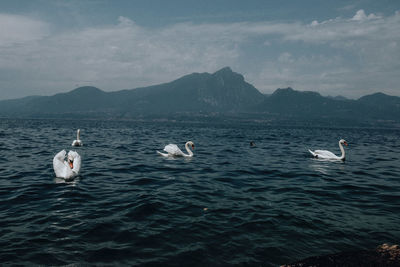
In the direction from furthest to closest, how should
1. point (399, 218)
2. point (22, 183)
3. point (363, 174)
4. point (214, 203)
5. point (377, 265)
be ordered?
point (363, 174)
point (22, 183)
point (214, 203)
point (399, 218)
point (377, 265)

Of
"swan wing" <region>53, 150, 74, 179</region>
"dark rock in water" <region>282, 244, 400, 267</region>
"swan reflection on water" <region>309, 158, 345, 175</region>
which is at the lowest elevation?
"swan reflection on water" <region>309, 158, 345, 175</region>

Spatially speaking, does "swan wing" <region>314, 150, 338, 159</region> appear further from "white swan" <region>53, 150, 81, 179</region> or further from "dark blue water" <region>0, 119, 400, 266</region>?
"white swan" <region>53, 150, 81, 179</region>

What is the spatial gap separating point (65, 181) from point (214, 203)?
799 centimetres

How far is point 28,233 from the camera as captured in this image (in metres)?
7.45

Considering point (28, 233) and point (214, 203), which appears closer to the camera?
point (28, 233)

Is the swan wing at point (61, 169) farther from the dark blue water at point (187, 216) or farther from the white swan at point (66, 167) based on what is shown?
the dark blue water at point (187, 216)

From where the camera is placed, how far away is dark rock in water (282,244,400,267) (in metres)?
5.50

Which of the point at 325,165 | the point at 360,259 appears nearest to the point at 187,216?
the point at 360,259

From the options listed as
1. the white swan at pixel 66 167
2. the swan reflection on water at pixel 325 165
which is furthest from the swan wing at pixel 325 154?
the white swan at pixel 66 167

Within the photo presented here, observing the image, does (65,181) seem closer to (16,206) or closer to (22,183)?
(22,183)

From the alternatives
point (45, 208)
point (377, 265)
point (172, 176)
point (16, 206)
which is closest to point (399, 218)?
point (377, 265)

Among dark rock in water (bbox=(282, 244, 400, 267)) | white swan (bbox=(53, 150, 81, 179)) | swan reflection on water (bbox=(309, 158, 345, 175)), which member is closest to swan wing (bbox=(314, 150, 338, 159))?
swan reflection on water (bbox=(309, 158, 345, 175))

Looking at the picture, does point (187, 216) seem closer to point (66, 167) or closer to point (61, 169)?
point (66, 167)

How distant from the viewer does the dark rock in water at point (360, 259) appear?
550cm
